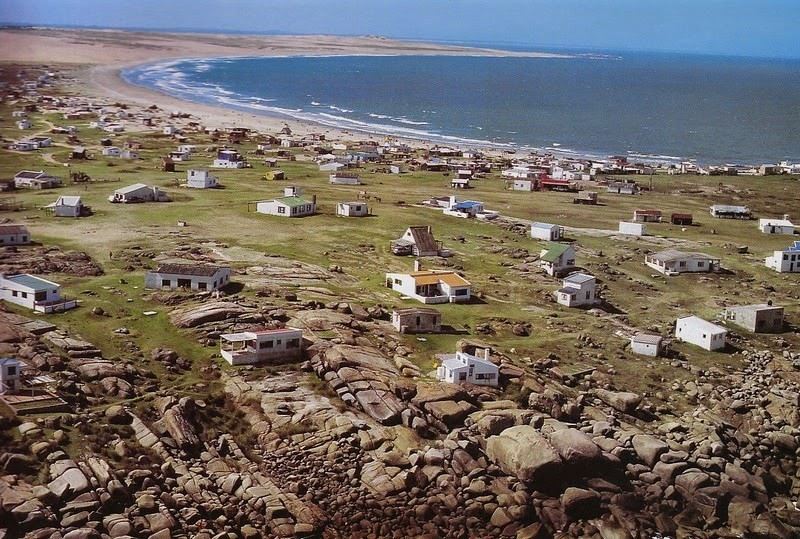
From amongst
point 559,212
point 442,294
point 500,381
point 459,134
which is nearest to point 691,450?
point 500,381

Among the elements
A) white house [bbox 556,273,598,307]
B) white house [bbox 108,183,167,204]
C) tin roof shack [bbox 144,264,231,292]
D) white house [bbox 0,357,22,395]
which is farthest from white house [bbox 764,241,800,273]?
white house [bbox 0,357,22,395]

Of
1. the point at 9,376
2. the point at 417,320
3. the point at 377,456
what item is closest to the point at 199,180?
the point at 417,320

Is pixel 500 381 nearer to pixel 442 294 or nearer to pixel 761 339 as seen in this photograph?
pixel 442 294

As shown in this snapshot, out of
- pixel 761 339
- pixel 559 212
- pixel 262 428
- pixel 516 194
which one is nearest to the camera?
pixel 262 428

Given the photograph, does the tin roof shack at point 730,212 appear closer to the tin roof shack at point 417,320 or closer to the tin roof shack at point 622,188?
the tin roof shack at point 622,188

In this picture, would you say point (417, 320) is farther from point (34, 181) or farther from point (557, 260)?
point (34, 181)

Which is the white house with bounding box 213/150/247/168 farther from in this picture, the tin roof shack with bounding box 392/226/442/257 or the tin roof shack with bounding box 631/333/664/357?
the tin roof shack with bounding box 631/333/664/357

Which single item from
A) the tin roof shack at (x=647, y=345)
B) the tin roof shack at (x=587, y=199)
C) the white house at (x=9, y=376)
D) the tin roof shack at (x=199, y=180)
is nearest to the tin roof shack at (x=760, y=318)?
the tin roof shack at (x=647, y=345)
